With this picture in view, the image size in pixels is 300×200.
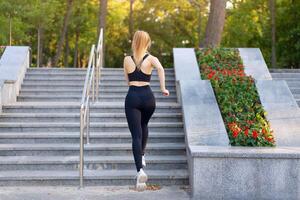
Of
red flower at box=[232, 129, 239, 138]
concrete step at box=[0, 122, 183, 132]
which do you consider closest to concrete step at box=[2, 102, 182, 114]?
concrete step at box=[0, 122, 183, 132]

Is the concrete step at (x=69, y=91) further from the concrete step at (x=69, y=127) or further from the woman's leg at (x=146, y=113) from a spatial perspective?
the woman's leg at (x=146, y=113)

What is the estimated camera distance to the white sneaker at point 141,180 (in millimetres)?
5793

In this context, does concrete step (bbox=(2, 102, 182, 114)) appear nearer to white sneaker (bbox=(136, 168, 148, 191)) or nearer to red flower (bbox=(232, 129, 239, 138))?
red flower (bbox=(232, 129, 239, 138))

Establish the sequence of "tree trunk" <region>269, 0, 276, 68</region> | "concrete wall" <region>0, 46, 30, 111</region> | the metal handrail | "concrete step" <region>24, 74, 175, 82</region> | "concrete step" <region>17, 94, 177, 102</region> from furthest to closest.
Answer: "tree trunk" <region>269, 0, 276, 68</region> < "concrete step" <region>24, 74, 175, 82</region> < "concrete step" <region>17, 94, 177, 102</region> < "concrete wall" <region>0, 46, 30, 111</region> < the metal handrail

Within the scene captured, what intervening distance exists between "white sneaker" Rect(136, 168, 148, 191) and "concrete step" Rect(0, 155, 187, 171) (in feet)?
2.64

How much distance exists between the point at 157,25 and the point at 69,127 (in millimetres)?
27226

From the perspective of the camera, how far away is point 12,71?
30.6 ft

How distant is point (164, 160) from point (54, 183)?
1587 mm

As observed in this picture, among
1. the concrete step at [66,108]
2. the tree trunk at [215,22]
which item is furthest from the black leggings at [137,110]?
the tree trunk at [215,22]

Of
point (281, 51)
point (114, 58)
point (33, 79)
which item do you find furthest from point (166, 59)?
point (33, 79)

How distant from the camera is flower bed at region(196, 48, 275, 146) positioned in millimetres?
6367

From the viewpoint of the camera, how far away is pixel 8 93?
8617mm

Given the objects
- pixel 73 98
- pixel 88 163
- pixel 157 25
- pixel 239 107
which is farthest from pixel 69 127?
pixel 157 25

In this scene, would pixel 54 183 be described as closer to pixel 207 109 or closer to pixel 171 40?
pixel 207 109
